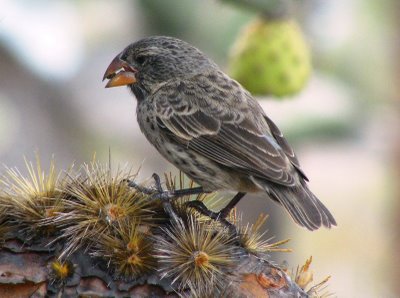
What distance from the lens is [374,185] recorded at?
10.7m

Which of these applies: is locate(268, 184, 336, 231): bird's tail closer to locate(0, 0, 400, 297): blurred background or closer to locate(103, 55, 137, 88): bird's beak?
locate(103, 55, 137, 88): bird's beak

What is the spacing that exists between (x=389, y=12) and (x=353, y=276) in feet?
9.62

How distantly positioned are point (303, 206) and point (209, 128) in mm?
584

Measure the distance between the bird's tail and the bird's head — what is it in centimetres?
84

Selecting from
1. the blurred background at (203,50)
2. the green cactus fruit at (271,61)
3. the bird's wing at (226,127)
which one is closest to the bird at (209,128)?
the bird's wing at (226,127)

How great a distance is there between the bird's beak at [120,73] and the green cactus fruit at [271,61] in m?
0.56

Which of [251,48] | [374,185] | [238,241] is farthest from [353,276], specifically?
[238,241]

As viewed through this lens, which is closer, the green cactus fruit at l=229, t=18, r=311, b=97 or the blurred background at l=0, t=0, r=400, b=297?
the green cactus fruit at l=229, t=18, r=311, b=97

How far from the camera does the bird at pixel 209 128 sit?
399cm

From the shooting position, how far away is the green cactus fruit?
4699 millimetres

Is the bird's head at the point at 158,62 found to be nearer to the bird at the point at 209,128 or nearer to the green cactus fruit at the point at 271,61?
the bird at the point at 209,128

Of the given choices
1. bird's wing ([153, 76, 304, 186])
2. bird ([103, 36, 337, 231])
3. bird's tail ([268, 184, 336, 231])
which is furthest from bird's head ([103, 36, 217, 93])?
bird's tail ([268, 184, 336, 231])

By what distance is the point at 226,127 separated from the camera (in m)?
4.20

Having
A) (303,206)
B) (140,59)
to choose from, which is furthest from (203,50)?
(303,206)
